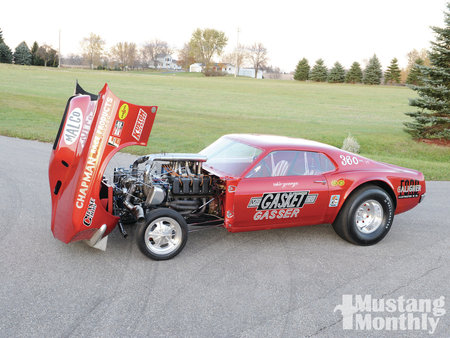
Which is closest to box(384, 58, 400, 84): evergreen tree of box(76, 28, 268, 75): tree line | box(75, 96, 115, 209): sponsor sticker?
box(76, 28, 268, 75): tree line

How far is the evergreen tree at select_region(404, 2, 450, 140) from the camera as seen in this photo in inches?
770

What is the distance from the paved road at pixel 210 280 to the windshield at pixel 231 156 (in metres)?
1.05

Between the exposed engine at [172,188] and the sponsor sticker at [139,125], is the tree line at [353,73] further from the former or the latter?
the sponsor sticker at [139,125]

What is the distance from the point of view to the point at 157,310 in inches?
163

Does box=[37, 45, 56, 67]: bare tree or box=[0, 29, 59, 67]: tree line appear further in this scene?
box=[37, 45, 56, 67]: bare tree

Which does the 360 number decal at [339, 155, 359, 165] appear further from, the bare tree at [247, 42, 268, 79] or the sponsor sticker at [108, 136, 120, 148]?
the bare tree at [247, 42, 268, 79]

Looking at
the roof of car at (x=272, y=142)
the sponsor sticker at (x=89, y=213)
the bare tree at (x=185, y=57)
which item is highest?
the bare tree at (x=185, y=57)

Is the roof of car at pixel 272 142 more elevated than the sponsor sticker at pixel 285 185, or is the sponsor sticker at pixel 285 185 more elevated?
the roof of car at pixel 272 142

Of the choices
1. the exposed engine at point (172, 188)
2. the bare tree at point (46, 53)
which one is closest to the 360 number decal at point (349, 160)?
the exposed engine at point (172, 188)

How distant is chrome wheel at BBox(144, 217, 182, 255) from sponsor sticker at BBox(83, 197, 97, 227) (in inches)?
26.5

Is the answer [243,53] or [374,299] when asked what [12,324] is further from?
[243,53]

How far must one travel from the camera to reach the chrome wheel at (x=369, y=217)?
632 cm

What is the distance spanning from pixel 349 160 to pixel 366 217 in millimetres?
903

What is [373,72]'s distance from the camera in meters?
84.1
